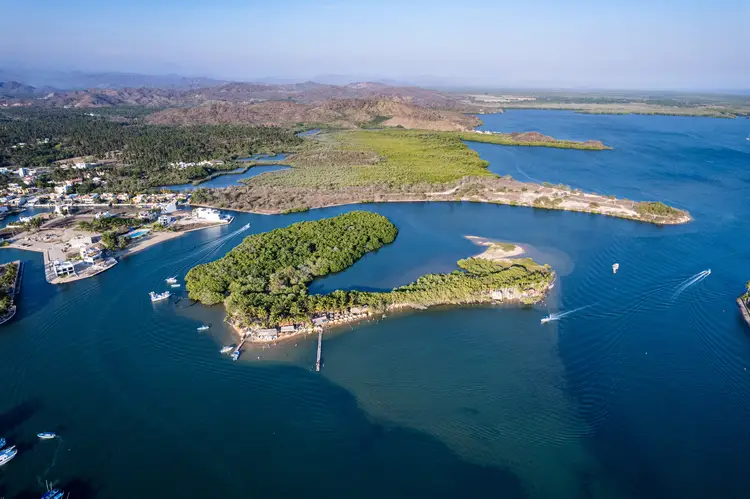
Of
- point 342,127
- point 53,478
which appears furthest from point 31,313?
point 342,127

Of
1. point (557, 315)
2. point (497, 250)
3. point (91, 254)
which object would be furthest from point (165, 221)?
point (557, 315)

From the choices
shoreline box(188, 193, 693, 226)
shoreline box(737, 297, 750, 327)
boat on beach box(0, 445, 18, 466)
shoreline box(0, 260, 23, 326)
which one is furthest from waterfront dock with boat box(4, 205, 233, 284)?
shoreline box(737, 297, 750, 327)

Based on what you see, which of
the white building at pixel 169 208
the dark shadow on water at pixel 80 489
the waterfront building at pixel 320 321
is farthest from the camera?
the white building at pixel 169 208

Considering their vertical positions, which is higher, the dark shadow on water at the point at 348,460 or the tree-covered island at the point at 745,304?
the tree-covered island at the point at 745,304

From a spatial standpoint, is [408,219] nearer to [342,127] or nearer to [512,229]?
[512,229]

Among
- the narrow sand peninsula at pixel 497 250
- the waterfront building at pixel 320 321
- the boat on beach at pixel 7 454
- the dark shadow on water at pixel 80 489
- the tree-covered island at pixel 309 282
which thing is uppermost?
the narrow sand peninsula at pixel 497 250

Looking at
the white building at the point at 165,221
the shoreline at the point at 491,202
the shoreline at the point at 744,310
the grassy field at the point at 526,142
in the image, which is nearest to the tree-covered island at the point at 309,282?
the shoreline at the point at 744,310

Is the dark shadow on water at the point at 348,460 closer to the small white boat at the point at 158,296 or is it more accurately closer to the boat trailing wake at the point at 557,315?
the boat trailing wake at the point at 557,315

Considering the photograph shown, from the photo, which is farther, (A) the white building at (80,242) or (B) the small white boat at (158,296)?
(A) the white building at (80,242)
